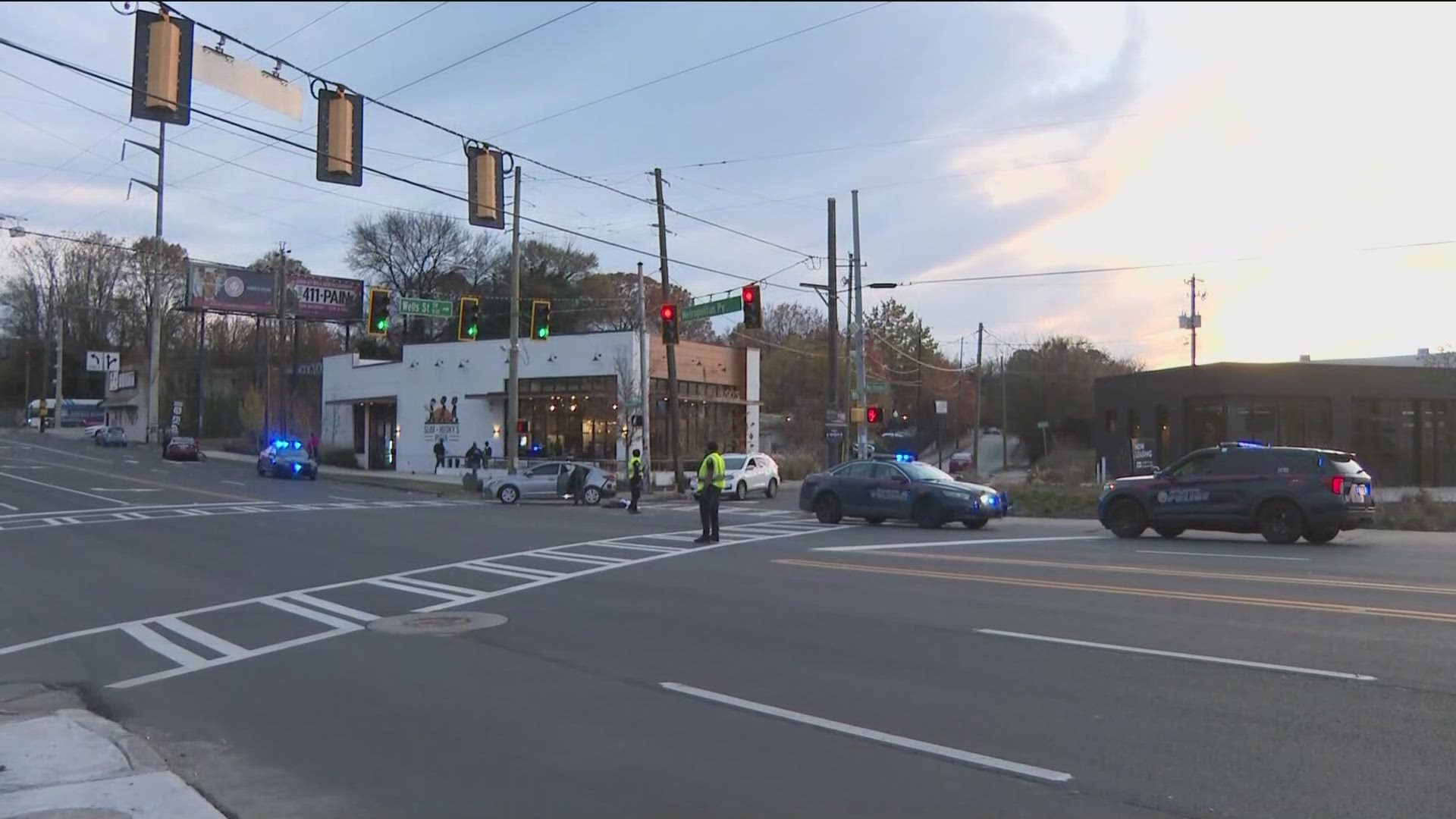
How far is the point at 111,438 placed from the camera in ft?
255

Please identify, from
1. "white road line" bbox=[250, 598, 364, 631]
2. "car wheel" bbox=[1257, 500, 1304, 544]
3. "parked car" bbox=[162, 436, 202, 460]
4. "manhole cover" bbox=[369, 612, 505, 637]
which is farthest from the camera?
"parked car" bbox=[162, 436, 202, 460]

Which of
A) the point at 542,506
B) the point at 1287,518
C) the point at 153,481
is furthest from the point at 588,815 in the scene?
the point at 153,481

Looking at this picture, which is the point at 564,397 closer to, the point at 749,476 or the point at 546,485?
the point at 749,476

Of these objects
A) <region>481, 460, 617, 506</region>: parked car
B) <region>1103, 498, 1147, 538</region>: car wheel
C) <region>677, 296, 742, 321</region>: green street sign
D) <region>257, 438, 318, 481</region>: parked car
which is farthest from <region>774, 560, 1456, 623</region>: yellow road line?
<region>257, 438, 318, 481</region>: parked car

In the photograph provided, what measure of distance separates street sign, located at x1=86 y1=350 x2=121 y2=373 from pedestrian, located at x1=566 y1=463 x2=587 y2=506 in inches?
2731

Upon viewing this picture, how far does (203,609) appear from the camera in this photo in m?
13.5

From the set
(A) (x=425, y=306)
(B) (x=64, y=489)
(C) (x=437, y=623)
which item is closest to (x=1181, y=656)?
(C) (x=437, y=623)

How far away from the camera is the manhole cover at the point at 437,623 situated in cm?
1171

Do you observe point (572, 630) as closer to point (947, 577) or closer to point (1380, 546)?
point (947, 577)

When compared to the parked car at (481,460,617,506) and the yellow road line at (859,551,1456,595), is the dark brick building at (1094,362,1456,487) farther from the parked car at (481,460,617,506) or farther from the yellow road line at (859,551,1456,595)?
the yellow road line at (859,551,1456,595)

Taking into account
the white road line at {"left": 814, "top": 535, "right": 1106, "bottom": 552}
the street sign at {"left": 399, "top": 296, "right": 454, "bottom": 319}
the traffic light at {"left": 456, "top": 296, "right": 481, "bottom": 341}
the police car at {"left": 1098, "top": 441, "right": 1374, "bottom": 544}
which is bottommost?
the white road line at {"left": 814, "top": 535, "right": 1106, "bottom": 552}

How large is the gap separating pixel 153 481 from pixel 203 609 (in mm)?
32230

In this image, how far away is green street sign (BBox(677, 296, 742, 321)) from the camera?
3206cm

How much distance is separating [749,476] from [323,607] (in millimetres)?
27844
